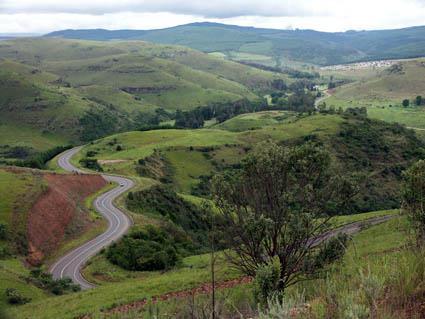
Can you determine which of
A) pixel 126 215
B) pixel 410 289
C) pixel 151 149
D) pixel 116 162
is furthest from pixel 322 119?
pixel 410 289

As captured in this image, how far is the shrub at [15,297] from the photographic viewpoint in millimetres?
37400

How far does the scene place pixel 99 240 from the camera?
201 ft

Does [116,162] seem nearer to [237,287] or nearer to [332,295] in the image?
[237,287]

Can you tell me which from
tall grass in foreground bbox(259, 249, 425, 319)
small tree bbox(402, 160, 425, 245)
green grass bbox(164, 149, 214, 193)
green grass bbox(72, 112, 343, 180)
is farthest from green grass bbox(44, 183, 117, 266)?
tall grass in foreground bbox(259, 249, 425, 319)

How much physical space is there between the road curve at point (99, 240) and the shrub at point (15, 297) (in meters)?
8.60

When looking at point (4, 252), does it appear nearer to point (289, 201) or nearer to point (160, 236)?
point (160, 236)

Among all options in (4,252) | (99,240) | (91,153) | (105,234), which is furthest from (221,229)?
(91,153)

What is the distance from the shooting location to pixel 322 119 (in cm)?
15650

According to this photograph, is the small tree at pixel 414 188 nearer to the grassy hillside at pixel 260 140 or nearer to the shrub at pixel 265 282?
the shrub at pixel 265 282

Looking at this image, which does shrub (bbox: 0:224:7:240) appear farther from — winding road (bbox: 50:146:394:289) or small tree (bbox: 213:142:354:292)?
small tree (bbox: 213:142:354:292)

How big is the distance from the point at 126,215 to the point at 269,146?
54.4 m

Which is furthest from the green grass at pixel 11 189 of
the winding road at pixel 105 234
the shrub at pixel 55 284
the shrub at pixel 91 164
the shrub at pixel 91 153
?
the shrub at pixel 91 153

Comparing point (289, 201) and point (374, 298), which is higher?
point (374, 298)

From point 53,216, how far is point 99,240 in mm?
7557
